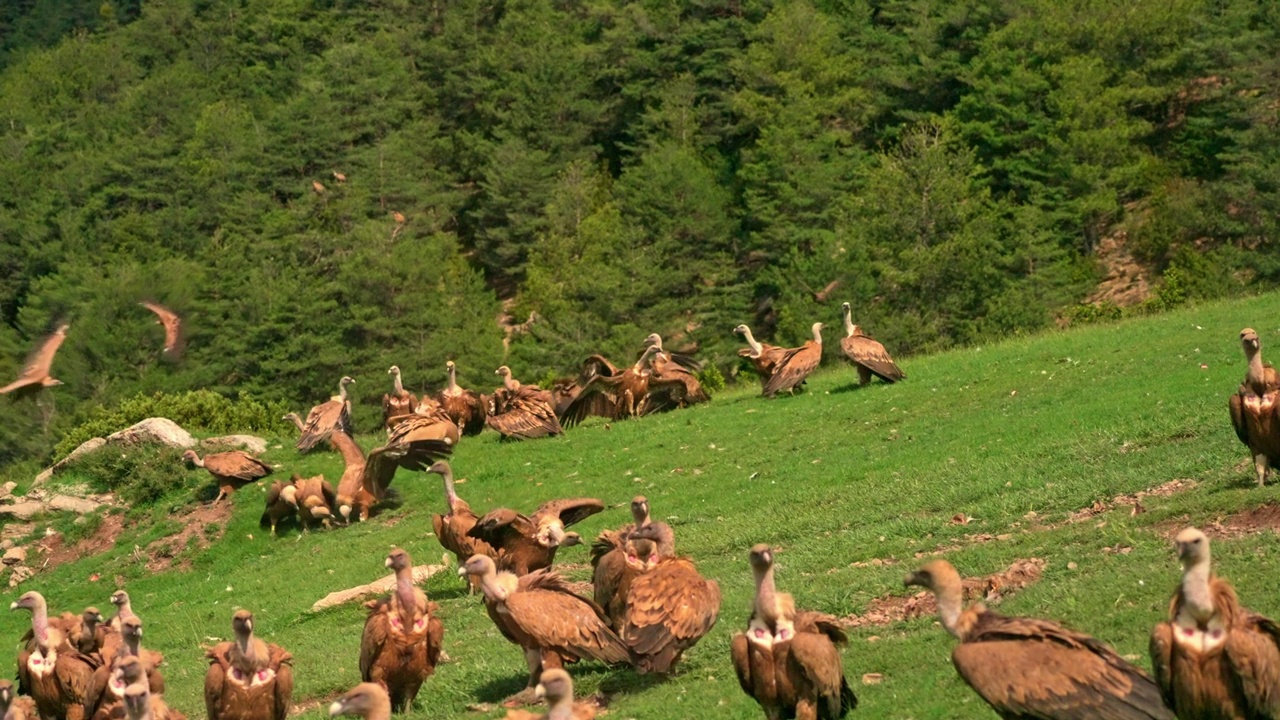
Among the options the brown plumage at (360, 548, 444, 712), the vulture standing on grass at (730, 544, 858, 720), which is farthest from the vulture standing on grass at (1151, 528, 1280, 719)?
the brown plumage at (360, 548, 444, 712)

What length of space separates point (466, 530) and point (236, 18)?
10668 cm

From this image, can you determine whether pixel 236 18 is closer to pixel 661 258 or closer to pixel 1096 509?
pixel 661 258

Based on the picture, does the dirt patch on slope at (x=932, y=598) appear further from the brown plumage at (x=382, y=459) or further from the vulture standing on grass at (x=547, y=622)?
the brown plumage at (x=382, y=459)

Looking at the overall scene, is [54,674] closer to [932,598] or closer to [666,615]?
[666,615]

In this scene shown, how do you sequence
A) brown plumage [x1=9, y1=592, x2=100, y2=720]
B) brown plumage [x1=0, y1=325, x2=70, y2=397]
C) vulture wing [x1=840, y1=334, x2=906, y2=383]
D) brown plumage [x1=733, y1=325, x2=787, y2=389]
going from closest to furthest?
1. brown plumage [x1=9, y1=592, x2=100, y2=720]
2. brown plumage [x1=0, y1=325, x2=70, y2=397]
3. vulture wing [x1=840, y1=334, x2=906, y2=383]
4. brown plumage [x1=733, y1=325, x2=787, y2=389]

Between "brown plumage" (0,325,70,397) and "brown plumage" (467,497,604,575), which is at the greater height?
"brown plumage" (467,497,604,575)

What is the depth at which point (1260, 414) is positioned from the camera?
50.3 ft

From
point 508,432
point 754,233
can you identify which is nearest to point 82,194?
point 754,233

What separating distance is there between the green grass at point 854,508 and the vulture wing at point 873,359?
0.87 ft

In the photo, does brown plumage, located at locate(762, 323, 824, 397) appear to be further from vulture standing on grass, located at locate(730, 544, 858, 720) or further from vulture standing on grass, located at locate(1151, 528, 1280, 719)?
vulture standing on grass, located at locate(1151, 528, 1280, 719)

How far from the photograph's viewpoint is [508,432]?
90.2 feet

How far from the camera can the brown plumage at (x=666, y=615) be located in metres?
12.6

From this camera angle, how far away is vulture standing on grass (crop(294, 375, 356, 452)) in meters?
28.0

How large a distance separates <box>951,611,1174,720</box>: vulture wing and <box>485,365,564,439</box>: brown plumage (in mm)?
18122
